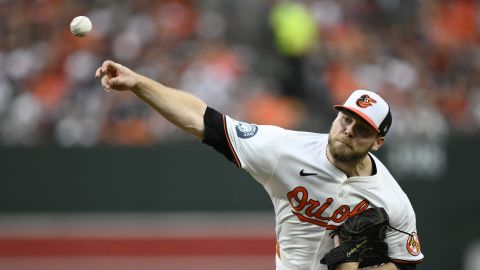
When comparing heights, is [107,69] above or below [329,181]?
above

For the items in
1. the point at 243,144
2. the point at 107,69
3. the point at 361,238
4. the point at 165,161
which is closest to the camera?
the point at 107,69

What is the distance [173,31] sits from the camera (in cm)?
1223

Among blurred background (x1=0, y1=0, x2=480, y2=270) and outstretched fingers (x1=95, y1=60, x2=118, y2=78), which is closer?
outstretched fingers (x1=95, y1=60, x2=118, y2=78)

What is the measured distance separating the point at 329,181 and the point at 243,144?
0.52 meters

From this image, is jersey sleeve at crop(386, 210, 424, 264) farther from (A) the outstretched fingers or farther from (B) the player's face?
(A) the outstretched fingers

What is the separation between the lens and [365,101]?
5027 mm

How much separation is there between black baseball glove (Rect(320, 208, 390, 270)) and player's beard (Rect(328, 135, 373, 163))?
294 mm

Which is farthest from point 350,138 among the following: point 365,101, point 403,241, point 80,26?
point 80,26

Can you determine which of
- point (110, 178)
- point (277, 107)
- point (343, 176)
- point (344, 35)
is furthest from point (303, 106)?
point (343, 176)

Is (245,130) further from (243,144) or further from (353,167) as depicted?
(353,167)

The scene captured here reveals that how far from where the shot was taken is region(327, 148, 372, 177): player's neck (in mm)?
5152

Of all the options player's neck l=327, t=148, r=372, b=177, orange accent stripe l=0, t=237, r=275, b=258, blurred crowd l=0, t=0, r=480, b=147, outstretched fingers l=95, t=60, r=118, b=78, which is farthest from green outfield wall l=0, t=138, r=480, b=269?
outstretched fingers l=95, t=60, r=118, b=78

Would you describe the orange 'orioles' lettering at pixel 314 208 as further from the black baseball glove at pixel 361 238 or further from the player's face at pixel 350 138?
the player's face at pixel 350 138

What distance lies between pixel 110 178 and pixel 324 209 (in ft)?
20.0
